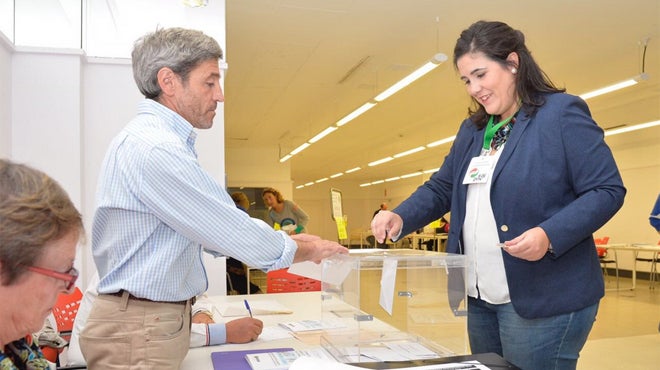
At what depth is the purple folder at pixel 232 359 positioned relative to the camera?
1.40m

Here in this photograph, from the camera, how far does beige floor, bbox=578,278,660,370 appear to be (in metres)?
4.28

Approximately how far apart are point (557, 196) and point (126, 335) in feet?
3.56

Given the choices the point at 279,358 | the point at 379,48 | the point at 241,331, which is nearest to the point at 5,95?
the point at 241,331

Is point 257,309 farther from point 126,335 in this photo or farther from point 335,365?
point 335,365

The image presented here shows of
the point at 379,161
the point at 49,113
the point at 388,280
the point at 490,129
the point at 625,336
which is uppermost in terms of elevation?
the point at 379,161

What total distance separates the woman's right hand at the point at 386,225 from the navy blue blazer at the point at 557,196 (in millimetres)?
340

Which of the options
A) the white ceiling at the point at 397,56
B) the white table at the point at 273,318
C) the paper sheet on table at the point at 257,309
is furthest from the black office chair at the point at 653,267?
the paper sheet on table at the point at 257,309

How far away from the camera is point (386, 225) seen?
1592 millimetres

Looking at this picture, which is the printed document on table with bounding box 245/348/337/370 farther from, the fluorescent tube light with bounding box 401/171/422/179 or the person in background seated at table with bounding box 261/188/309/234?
the fluorescent tube light with bounding box 401/171/422/179

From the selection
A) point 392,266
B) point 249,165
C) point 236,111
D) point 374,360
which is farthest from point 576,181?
point 249,165

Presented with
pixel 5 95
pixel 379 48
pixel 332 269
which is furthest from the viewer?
pixel 379 48

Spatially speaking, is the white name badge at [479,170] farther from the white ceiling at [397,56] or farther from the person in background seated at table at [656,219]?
the white ceiling at [397,56]

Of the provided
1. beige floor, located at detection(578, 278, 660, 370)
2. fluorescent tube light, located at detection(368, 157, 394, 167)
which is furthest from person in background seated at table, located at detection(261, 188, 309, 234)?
fluorescent tube light, located at detection(368, 157, 394, 167)

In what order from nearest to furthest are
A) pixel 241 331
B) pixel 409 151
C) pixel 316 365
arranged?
Answer: pixel 316 365, pixel 241 331, pixel 409 151
